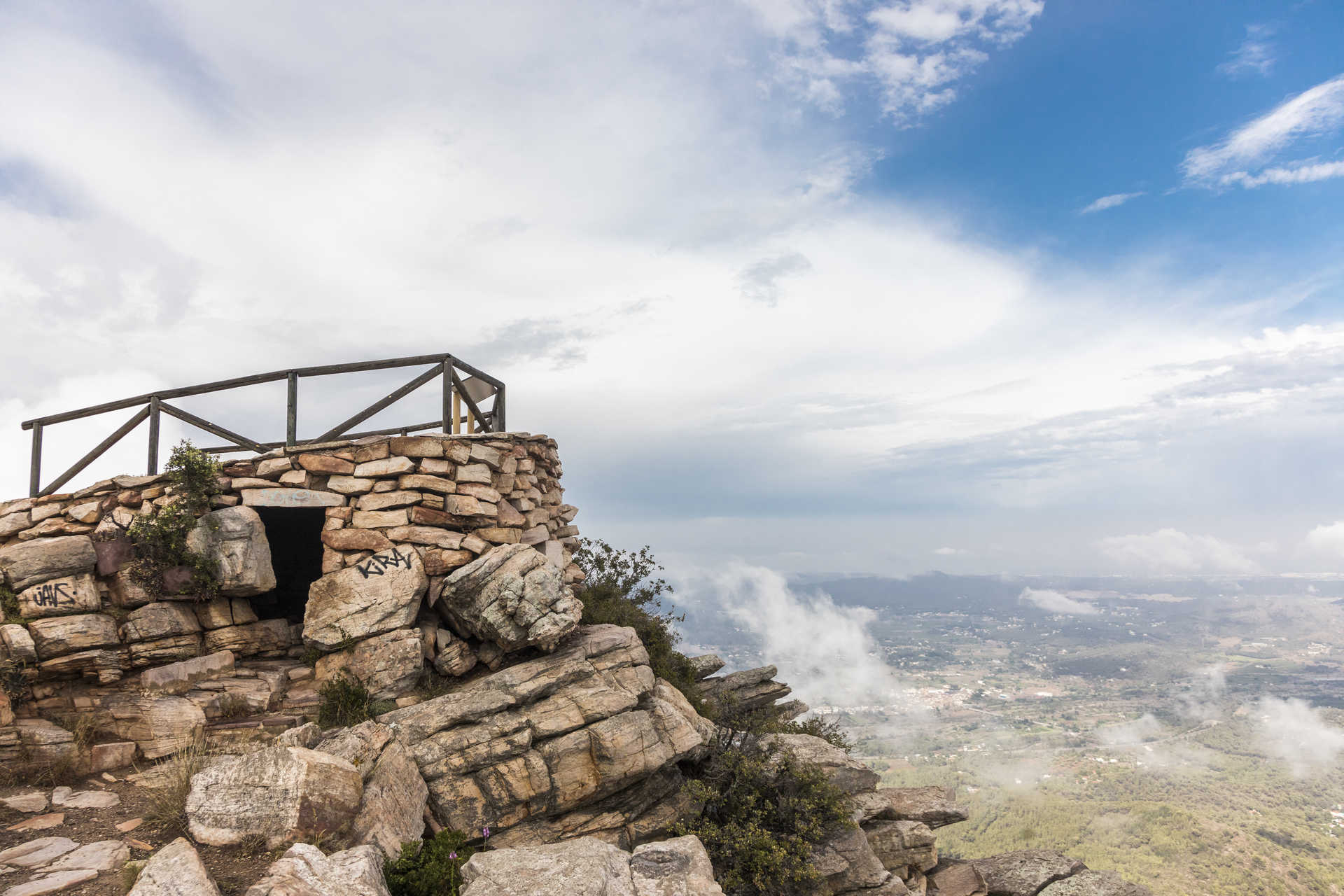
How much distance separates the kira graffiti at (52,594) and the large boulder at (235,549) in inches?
74.4

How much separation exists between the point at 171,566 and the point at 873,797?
44.7ft

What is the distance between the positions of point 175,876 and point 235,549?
6507mm

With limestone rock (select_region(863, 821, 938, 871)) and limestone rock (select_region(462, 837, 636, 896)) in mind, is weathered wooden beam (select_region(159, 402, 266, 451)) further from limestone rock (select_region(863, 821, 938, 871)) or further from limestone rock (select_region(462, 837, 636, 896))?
limestone rock (select_region(863, 821, 938, 871))

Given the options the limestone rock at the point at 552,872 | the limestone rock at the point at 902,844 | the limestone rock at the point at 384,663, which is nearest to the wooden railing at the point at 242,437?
the limestone rock at the point at 384,663

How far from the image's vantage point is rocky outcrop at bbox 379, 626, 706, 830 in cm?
876

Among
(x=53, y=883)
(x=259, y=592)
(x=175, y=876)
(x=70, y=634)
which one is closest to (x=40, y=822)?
(x=53, y=883)

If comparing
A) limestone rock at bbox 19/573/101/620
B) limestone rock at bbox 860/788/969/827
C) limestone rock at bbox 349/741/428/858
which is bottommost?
limestone rock at bbox 860/788/969/827

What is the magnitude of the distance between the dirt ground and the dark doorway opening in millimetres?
4313

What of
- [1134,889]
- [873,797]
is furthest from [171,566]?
[1134,889]

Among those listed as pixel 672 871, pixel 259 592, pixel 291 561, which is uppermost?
pixel 291 561

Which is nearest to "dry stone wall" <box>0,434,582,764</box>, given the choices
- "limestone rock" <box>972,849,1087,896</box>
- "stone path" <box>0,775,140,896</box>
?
"stone path" <box>0,775,140,896</box>

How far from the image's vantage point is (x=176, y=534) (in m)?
11.0

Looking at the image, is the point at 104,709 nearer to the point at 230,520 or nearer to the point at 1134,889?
the point at 230,520

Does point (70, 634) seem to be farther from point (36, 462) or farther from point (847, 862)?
point (847, 862)
